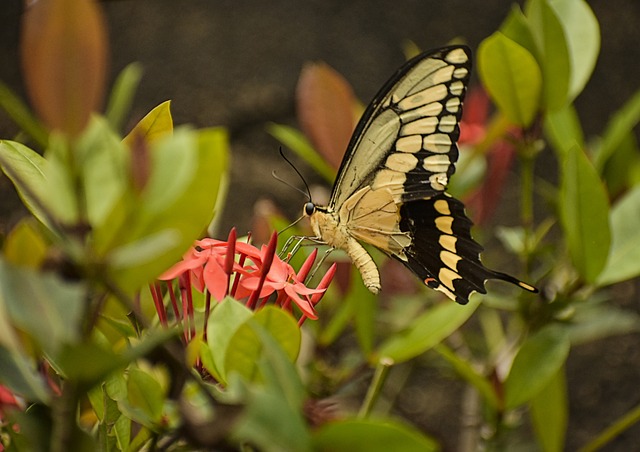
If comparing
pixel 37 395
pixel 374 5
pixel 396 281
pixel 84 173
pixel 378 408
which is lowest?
pixel 378 408

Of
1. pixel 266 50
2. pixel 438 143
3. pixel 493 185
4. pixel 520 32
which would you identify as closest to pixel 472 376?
pixel 438 143

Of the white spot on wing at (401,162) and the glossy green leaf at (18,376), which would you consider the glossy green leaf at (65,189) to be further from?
the white spot on wing at (401,162)

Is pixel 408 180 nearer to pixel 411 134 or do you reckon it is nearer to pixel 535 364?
pixel 411 134

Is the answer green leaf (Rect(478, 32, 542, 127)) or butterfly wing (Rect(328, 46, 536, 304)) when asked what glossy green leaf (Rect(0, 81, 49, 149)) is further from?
green leaf (Rect(478, 32, 542, 127))

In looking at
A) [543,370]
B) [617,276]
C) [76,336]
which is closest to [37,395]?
[76,336]

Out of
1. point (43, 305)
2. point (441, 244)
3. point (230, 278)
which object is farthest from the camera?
point (441, 244)

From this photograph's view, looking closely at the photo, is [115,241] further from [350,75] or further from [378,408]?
[350,75]
